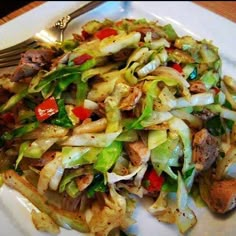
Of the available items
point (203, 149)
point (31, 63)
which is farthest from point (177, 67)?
point (31, 63)

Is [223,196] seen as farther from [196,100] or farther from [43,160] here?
[43,160]

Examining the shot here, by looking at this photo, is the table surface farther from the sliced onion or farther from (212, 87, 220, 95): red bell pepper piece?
the sliced onion

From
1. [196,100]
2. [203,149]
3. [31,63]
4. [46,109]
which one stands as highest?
[31,63]

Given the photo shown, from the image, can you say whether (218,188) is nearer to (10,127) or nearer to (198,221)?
(198,221)

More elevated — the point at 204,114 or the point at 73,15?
the point at 73,15

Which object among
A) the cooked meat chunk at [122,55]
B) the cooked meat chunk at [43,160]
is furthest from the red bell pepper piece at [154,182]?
the cooked meat chunk at [122,55]

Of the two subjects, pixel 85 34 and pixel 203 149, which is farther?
pixel 85 34

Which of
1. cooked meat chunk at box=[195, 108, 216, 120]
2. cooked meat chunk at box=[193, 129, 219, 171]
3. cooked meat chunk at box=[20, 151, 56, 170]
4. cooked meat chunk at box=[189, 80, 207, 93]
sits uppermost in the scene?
cooked meat chunk at box=[189, 80, 207, 93]

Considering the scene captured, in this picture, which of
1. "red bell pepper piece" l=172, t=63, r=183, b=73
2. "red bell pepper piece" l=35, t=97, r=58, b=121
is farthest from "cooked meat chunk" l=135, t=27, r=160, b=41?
"red bell pepper piece" l=35, t=97, r=58, b=121
